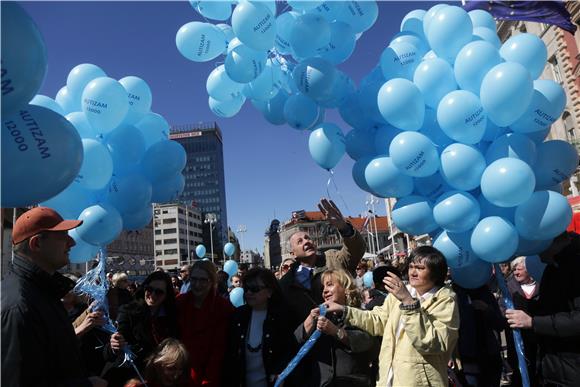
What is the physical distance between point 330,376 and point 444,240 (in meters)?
1.69

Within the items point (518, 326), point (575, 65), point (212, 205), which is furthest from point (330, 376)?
point (212, 205)

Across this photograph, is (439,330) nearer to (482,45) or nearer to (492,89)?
(492,89)

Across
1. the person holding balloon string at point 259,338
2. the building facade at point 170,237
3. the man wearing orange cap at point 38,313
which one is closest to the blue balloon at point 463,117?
the person holding balloon string at point 259,338

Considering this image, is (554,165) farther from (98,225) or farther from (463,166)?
(98,225)

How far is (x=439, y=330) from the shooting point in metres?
2.81

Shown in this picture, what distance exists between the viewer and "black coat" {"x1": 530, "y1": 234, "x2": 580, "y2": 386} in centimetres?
325

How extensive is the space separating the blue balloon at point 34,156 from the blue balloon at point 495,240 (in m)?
3.23

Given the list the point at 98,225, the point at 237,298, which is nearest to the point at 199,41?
the point at 98,225

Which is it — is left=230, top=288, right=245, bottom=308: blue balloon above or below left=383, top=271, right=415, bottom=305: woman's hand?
below

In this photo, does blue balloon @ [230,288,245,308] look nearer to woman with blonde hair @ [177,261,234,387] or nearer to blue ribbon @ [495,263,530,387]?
woman with blonde hair @ [177,261,234,387]

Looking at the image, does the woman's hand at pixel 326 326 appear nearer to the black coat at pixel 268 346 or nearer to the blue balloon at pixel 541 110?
the black coat at pixel 268 346

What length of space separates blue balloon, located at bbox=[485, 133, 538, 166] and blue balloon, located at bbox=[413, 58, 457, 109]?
2.31 ft

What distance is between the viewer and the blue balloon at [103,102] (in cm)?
379

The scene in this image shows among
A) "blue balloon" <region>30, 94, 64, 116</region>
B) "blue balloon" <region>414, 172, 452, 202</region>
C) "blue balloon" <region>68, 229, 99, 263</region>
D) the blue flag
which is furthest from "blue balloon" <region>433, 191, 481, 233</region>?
the blue flag
